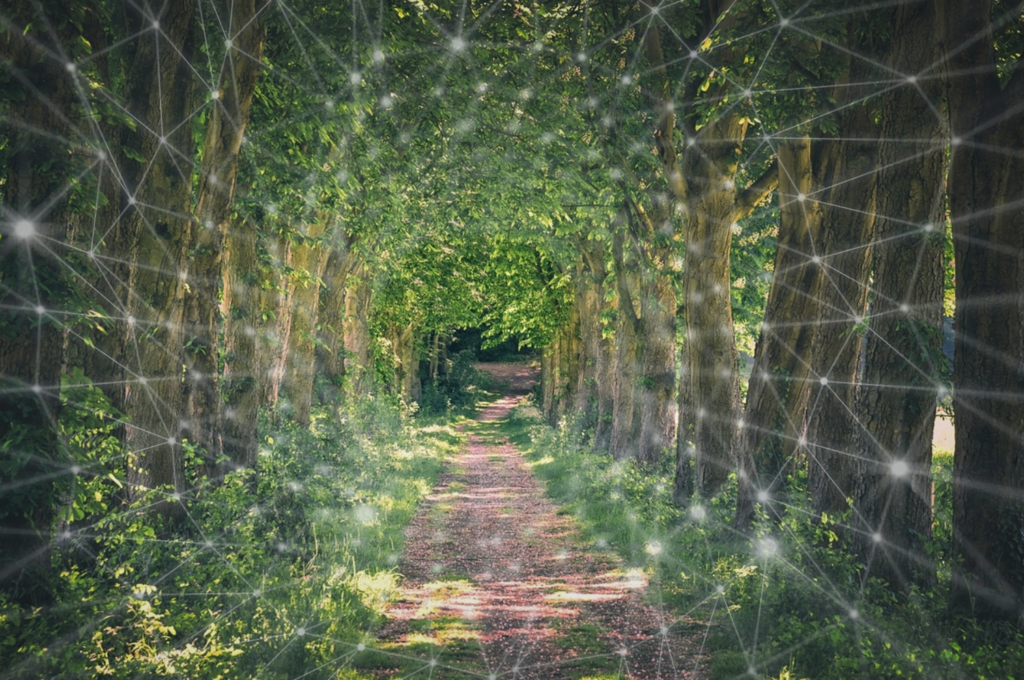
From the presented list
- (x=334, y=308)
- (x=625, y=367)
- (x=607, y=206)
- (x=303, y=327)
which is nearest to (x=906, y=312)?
(x=607, y=206)

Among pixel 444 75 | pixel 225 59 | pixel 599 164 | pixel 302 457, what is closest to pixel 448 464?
pixel 302 457

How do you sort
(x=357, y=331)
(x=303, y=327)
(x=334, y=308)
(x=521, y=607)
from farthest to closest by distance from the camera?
(x=357, y=331) < (x=334, y=308) < (x=303, y=327) < (x=521, y=607)

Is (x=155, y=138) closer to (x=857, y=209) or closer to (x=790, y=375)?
(x=857, y=209)

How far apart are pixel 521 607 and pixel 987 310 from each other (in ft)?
15.9

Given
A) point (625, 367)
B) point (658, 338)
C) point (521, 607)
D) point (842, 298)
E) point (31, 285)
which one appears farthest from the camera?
point (625, 367)

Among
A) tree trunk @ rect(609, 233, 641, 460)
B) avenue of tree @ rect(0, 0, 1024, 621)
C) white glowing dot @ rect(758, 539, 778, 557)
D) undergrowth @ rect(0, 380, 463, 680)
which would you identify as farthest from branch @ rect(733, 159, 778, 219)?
undergrowth @ rect(0, 380, 463, 680)

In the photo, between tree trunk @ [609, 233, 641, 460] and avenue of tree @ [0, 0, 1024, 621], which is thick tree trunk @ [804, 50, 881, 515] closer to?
avenue of tree @ [0, 0, 1024, 621]

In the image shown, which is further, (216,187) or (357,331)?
(357,331)

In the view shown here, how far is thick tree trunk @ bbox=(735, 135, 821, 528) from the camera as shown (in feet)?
31.7

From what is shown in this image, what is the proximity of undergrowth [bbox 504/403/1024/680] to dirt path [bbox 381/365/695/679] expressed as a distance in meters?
0.42

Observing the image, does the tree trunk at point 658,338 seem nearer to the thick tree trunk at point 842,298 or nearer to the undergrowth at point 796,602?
the undergrowth at point 796,602

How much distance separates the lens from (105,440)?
6.56 meters

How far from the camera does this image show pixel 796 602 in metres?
6.63

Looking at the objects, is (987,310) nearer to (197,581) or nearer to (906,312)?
(906,312)
